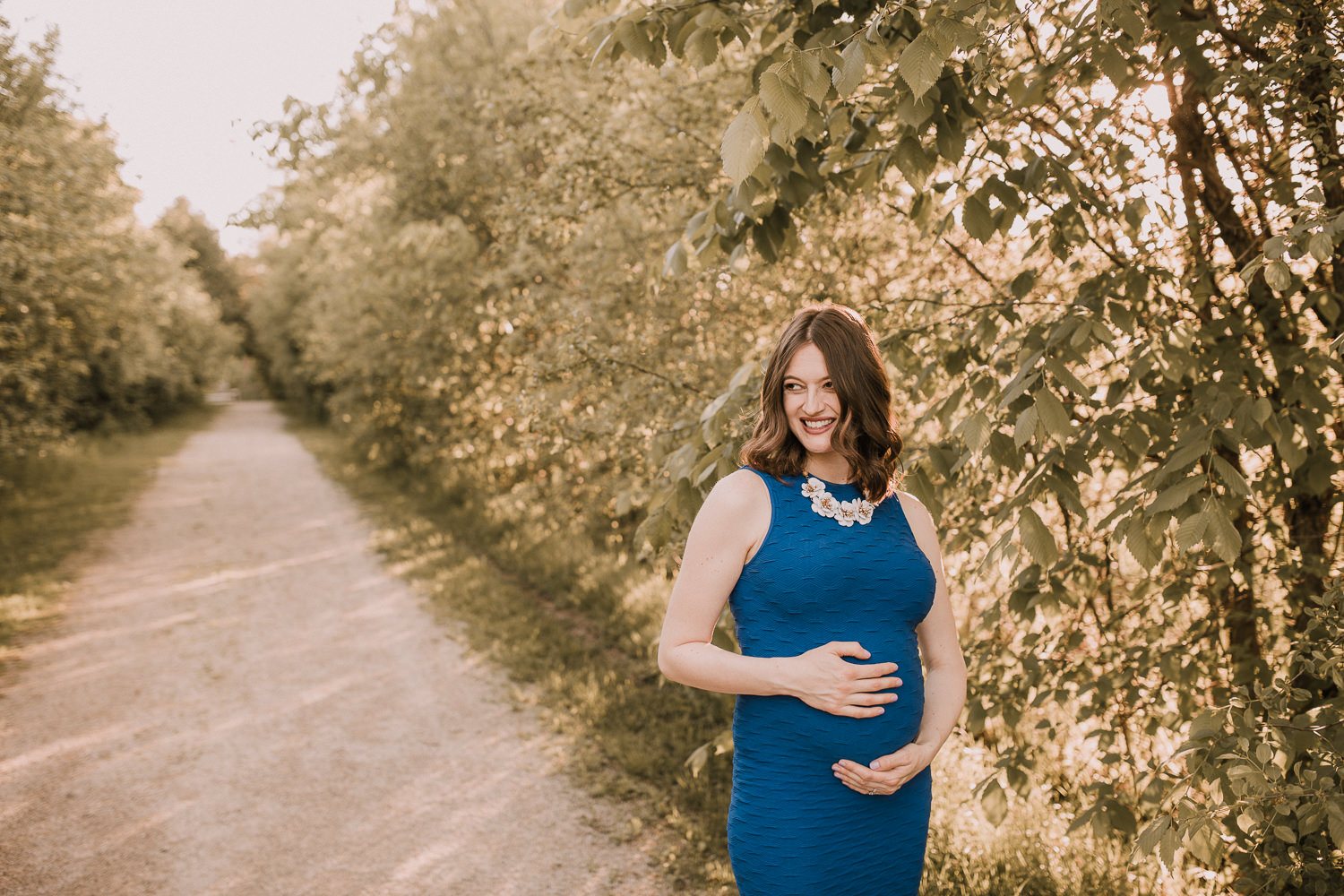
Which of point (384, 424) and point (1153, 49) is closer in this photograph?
point (1153, 49)

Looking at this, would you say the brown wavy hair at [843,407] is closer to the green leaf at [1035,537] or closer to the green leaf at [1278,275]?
the green leaf at [1035,537]

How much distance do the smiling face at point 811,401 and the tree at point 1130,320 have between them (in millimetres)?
424

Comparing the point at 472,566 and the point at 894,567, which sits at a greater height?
the point at 894,567

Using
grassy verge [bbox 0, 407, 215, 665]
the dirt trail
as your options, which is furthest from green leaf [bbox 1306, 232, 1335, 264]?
grassy verge [bbox 0, 407, 215, 665]

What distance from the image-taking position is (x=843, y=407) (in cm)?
215

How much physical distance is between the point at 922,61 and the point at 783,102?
0.36 metres

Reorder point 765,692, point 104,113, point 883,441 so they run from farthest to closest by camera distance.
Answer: point 104,113 < point 883,441 < point 765,692

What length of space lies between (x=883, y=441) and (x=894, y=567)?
343mm

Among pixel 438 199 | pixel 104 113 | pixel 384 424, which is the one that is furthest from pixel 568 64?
pixel 104 113

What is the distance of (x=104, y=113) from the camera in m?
14.3

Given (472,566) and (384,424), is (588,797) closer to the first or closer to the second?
(472,566)

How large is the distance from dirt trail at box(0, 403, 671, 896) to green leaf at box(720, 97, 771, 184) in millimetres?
3473

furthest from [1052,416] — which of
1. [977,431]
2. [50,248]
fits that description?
[50,248]

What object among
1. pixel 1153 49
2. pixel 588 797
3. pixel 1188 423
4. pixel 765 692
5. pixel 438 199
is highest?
pixel 438 199
